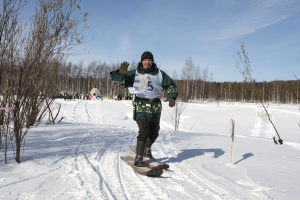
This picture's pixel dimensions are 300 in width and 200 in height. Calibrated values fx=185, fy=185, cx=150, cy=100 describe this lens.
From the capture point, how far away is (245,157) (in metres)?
3.60

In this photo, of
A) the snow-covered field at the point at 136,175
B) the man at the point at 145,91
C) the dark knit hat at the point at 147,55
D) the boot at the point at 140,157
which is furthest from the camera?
the dark knit hat at the point at 147,55

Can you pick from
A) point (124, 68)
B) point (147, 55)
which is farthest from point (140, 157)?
point (147, 55)

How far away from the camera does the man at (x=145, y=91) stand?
282 centimetres

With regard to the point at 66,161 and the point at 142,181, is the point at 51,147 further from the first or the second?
the point at 142,181

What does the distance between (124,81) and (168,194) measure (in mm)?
1735

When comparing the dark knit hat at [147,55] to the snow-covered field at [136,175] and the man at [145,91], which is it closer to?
the man at [145,91]

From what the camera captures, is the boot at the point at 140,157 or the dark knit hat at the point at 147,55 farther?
Result: the dark knit hat at the point at 147,55

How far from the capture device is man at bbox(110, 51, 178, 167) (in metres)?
2.82

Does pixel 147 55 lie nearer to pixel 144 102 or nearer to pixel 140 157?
→ pixel 144 102

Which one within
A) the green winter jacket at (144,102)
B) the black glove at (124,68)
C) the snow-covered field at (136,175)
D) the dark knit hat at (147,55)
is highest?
the dark knit hat at (147,55)

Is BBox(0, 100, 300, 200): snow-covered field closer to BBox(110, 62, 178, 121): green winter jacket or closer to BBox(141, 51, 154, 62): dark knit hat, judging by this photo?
BBox(110, 62, 178, 121): green winter jacket

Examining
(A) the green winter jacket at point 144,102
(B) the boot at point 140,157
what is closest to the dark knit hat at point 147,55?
(A) the green winter jacket at point 144,102

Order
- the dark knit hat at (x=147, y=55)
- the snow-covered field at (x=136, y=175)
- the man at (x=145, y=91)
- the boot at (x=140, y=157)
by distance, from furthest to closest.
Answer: the dark knit hat at (x=147, y=55) < the man at (x=145, y=91) < the boot at (x=140, y=157) < the snow-covered field at (x=136, y=175)

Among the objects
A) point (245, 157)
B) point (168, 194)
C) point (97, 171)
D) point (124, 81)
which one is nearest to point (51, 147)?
point (97, 171)
